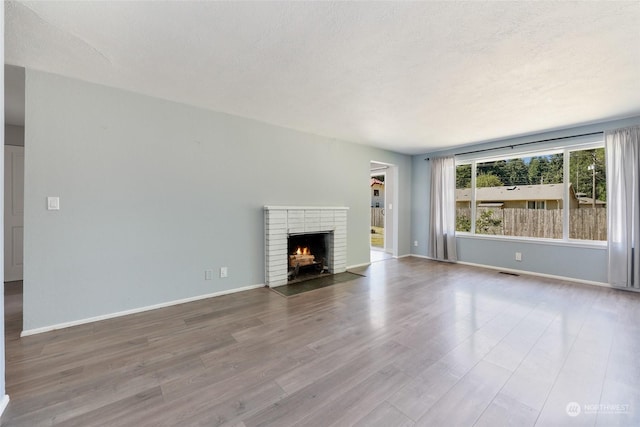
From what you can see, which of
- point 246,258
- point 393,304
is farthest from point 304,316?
point 246,258

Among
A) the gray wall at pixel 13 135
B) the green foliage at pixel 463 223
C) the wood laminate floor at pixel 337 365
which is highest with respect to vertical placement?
the gray wall at pixel 13 135

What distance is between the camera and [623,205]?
3.71 m

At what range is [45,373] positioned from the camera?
1.89 meters

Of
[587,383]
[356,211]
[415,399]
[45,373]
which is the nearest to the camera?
[415,399]

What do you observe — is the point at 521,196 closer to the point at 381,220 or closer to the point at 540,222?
the point at 540,222

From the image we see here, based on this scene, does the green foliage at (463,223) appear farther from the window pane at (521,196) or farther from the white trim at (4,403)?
the white trim at (4,403)

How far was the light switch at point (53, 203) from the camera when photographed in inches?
99.6

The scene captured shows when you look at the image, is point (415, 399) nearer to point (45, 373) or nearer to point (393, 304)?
point (393, 304)

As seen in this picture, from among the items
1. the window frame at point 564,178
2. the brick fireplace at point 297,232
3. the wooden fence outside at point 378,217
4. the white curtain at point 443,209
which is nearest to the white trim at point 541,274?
the white curtain at point 443,209

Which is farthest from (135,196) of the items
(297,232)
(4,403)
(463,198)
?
(463,198)

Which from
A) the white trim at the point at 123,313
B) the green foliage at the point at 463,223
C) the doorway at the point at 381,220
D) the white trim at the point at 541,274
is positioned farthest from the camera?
the doorway at the point at 381,220

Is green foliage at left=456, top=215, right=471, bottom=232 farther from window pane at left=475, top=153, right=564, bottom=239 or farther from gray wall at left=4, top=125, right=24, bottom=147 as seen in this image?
gray wall at left=4, top=125, right=24, bottom=147

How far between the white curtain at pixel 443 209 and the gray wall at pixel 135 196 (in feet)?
10.8

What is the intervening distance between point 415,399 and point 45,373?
253cm
